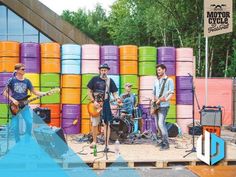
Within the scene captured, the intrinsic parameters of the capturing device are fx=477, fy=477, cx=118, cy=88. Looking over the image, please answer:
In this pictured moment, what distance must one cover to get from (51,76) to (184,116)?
3.68m

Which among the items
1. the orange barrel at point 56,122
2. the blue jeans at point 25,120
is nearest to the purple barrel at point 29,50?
the orange barrel at point 56,122

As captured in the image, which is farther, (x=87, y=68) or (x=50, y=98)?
(x=87, y=68)

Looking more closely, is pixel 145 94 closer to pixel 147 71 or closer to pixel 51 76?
pixel 147 71

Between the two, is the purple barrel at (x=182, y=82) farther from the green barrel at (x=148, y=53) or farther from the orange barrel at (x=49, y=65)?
the orange barrel at (x=49, y=65)

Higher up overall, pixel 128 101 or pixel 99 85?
pixel 99 85

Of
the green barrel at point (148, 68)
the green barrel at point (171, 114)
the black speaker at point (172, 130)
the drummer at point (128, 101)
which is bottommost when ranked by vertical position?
the black speaker at point (172, 130)

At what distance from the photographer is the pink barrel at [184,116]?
12.7m

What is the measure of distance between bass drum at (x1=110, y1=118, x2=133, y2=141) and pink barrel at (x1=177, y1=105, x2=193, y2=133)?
226cm

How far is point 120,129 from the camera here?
35.4 ft

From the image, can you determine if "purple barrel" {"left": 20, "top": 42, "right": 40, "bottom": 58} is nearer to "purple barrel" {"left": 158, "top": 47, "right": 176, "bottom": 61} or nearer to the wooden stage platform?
the wooden stage platform

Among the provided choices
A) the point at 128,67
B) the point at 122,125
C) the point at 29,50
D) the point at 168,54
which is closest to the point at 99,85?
the point at 122,125

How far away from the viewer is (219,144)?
8977 millimetres

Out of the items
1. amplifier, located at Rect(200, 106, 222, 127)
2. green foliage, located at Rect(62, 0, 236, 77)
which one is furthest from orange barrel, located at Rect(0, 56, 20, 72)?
green foliage, located at Rect(62, 0, 236, 77)

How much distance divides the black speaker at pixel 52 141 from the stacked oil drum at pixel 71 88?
3.49 m
